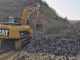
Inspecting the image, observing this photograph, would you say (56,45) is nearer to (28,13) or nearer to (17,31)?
(17,31)

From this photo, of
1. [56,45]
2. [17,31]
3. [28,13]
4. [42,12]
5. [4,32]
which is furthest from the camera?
[42,12]

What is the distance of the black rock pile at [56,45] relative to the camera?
14.3 m

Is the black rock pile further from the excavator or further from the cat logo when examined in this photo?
the cat logo

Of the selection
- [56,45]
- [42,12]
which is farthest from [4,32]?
[42,12]

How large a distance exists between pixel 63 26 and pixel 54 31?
2914 mm

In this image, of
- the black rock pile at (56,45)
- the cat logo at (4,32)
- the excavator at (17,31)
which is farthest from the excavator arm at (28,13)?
the cat logo at (4,32)

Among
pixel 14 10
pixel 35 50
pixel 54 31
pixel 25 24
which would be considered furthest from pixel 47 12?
pixel 35 50

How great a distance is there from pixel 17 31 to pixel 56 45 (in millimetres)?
2619

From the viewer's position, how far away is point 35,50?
15.1 m

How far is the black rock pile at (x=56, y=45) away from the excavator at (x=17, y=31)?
27.0 inches

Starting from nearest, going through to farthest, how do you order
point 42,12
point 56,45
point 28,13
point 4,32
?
point 56,45
point 4,32
point 28,13
point 42,12

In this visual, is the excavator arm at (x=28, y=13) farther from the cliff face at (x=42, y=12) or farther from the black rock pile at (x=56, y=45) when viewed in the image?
the cliff face at (x=42, y=12)

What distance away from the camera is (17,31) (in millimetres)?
16812

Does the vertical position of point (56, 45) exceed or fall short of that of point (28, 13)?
it falls short
